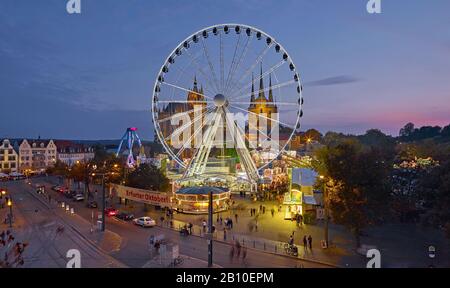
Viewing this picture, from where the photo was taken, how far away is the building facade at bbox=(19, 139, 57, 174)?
285 feet

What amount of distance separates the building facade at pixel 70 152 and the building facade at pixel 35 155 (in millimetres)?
2875

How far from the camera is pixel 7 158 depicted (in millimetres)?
82000

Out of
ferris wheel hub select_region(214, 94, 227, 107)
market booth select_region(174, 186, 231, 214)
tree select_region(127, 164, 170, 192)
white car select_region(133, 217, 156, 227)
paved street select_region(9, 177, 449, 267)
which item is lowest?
paved street select_region(9, 177, 449, 267)

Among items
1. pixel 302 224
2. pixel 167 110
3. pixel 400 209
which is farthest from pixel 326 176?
pixel 167 110

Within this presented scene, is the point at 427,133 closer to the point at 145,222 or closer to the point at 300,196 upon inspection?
the point at 300,196

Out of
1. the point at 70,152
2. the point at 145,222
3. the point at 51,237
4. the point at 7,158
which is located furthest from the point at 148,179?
the point at 70,152

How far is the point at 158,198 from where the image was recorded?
33.7 m

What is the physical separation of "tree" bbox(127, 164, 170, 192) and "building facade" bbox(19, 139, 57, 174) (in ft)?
188

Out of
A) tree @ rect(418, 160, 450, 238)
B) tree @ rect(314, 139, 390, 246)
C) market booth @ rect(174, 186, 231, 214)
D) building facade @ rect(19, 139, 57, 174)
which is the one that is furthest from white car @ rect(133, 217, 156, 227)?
building facade @ rect(19, 139, 57, 174)

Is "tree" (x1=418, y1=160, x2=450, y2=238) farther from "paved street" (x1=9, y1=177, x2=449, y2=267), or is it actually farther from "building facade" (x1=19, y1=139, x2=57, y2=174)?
"building facade" (x1=19, y1=139, x2=57, y2=174)

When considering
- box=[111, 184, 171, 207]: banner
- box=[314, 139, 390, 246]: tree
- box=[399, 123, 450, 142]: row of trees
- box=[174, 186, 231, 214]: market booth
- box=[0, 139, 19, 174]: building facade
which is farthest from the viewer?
box=[399, 123, 450, 142]: row of trees

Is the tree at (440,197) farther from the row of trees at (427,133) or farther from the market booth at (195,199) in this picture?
the row of trees at (427,133)

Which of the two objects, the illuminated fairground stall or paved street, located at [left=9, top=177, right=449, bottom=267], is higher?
the illuminated fairground stall
